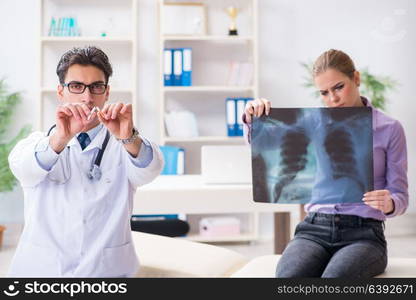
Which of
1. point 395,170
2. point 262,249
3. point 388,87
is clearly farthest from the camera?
point 388,87

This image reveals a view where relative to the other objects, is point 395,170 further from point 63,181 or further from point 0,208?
point 0,208

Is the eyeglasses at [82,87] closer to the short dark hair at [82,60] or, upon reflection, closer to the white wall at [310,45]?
the short dark hair at [82,60]

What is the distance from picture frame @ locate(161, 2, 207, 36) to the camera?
12.8 ft

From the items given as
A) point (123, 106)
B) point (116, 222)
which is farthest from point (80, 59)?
point (116, 222)

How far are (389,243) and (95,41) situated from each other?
2215mm

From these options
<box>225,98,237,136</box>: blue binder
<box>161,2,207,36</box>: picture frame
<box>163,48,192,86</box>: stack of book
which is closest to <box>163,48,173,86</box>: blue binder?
<box>163,48,192,86</box>: stack of book

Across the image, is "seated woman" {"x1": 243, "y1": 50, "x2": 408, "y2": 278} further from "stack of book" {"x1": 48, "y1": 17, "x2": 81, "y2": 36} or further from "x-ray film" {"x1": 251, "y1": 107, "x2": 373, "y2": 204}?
"stack of book" {"x1": 48, "y1": 17, "x2": 81, "y2": 36}

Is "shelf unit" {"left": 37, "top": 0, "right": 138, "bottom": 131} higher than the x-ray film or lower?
higher

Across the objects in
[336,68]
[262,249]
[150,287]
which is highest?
[336,68]

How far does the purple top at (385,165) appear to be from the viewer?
53.6 inches

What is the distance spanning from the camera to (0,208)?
3979 millimetres

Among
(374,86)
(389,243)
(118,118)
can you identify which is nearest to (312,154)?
(118,118)

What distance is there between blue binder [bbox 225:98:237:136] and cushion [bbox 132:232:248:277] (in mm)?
1972

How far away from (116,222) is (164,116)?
2.65 m
